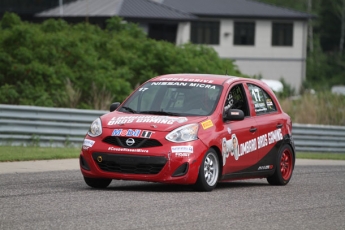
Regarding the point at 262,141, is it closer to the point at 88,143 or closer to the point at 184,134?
the point at 184,134

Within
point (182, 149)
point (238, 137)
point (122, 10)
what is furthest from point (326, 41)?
point (182, 149)

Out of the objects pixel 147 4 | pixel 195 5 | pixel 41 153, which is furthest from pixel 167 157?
pixel 195 5

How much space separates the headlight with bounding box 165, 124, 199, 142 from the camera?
36.1 feet

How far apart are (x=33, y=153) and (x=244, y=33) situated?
5227 centimetres

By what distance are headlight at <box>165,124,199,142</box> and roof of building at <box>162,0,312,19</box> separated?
184 feet

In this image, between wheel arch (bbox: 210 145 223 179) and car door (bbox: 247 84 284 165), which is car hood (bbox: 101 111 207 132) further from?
car door (bbox: 247 84 284 165)

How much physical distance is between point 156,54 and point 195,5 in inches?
1565

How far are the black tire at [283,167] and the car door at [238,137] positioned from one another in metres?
0.72

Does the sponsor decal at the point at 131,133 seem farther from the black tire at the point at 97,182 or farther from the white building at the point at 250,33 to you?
the white building at the point at 250,33

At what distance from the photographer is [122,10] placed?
59906 millimetres

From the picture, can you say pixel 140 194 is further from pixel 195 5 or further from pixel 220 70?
pixel 195 5

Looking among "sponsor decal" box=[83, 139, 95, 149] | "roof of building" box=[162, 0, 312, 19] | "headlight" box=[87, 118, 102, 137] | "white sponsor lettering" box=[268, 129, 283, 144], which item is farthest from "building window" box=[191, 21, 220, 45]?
"sponsor decal" box=[83, 139, 95, 149]

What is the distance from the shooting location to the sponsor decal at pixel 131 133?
433 inches

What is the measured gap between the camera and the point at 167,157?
35.8ft
